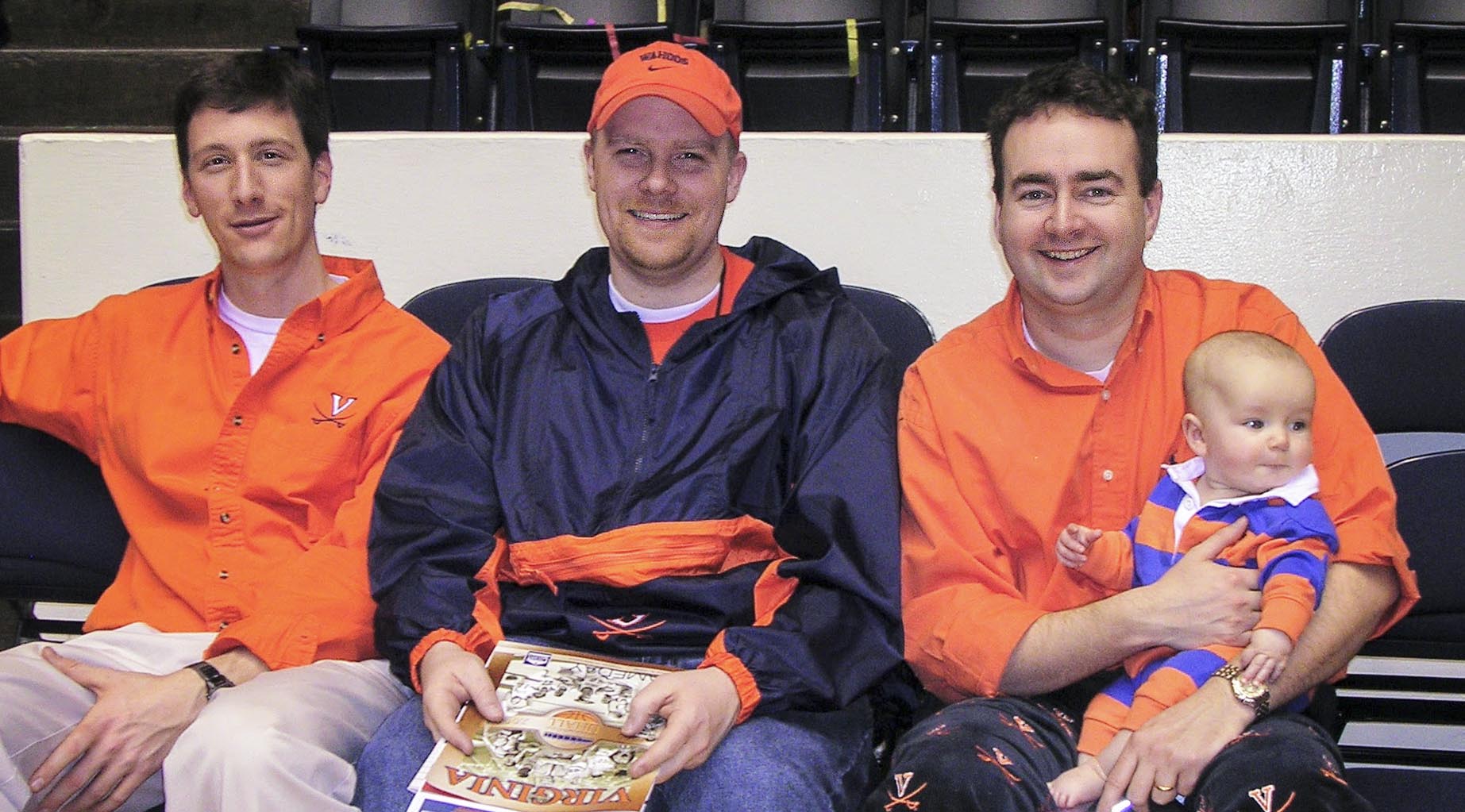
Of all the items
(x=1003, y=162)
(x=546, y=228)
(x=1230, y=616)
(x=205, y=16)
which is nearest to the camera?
(x=1230, y=616)

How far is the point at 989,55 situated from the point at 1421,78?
4.17 ft

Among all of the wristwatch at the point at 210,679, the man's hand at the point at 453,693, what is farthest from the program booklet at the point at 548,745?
the wristwatch at the point at 210,679

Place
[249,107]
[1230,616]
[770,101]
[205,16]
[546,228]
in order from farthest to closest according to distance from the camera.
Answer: [205,16], [770,101], [546,228], [249,107], [1230,616]

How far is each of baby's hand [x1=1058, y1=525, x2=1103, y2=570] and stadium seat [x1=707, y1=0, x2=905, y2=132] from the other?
2733 mm

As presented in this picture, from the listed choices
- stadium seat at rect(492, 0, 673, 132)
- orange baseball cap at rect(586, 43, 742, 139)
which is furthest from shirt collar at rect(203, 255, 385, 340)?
stadium seat at rect(492, 0, 673, 132)

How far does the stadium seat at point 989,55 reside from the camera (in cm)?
398

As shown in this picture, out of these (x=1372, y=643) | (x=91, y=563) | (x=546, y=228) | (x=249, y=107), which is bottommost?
(x=1372, y=643)

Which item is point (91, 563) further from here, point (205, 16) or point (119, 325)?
point (205, 16)

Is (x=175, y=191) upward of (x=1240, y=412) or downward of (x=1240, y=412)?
upward

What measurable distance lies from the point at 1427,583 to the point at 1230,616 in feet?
1.75

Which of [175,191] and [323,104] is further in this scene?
[175,191]

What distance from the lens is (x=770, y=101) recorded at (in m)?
4.16

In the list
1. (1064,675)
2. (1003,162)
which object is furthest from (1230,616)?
(1003,162)

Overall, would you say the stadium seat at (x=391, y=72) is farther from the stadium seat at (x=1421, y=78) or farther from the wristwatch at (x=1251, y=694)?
the wristwatch at (x=1251, y=694)
